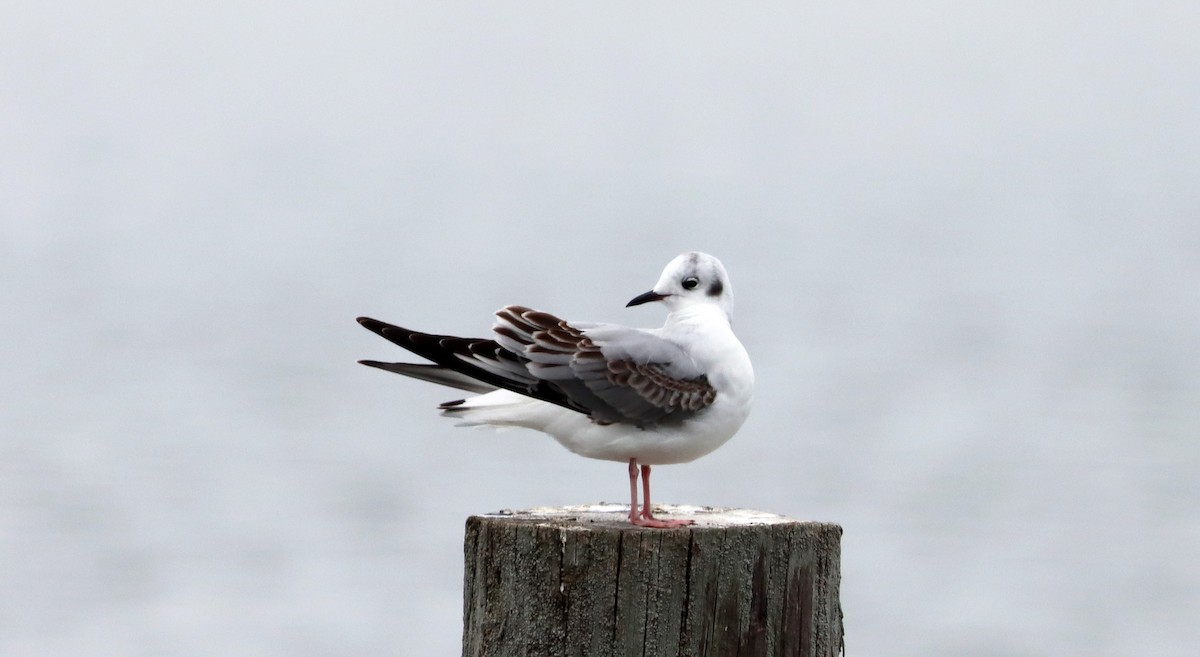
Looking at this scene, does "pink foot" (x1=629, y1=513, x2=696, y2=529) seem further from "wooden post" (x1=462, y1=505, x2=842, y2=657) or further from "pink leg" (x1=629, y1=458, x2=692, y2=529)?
"wooden post" (x1=462, y1=505, x2=842, y2=657)

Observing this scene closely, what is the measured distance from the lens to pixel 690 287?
5.23 metres

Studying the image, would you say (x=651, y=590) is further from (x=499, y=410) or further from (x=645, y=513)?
(x=499, y=410)

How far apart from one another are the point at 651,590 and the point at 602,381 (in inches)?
39.2

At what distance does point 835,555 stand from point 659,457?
0.83 m

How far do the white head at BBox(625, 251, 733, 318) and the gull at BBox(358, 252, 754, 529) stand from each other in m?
0.13

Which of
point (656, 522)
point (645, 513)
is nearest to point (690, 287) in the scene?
point (645, 513)

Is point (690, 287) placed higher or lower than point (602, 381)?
higher

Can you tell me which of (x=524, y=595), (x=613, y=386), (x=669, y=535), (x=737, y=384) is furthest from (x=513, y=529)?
(x=737, y=384)

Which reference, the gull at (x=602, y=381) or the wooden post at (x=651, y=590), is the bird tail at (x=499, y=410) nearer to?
the gull at (x=602, y=381)

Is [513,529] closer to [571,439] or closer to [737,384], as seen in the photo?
[571,439]

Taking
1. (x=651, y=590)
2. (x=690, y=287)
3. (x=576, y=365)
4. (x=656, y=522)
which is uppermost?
(x=690, y=287)

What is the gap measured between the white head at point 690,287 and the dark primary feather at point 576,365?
1.01ft

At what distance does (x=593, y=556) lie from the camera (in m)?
4.09

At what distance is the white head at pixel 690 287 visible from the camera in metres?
5.22
